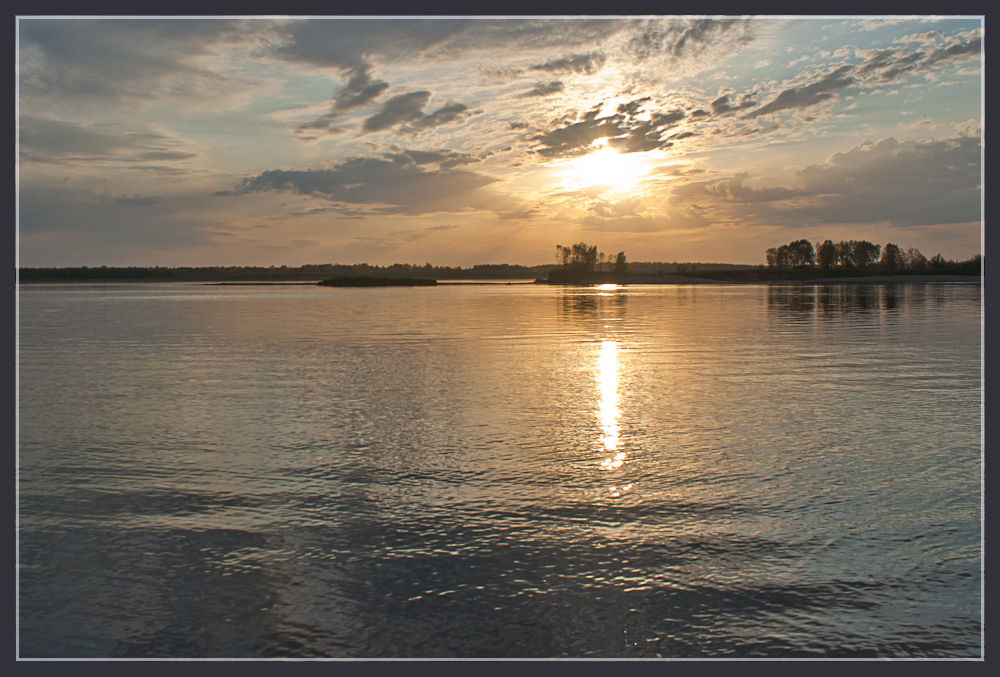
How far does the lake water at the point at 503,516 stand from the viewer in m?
5.71

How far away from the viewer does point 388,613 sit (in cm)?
585

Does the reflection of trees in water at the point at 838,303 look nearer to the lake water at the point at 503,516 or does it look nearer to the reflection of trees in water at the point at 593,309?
the reflection of trees in water at the point at 593,309

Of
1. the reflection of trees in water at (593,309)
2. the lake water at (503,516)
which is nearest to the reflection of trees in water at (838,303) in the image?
the reflection of trees in water at (593,309)

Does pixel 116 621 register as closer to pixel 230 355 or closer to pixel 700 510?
pixel 700 510

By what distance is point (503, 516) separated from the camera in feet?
25.9

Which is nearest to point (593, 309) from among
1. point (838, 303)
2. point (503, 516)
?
point (838, 303)

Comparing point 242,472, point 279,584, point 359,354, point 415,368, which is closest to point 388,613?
point 279,584

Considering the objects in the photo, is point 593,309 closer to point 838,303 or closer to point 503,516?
point 838,303

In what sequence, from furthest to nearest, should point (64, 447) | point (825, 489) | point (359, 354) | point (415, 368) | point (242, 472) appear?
1. point (359, 354)
2. point (415, 368)
3. point (64, 447)
4. point (242, 472)
5. point (825, 489)

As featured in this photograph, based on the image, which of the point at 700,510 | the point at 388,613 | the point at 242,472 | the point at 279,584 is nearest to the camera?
the point at 388,613

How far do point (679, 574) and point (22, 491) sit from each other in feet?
27.4

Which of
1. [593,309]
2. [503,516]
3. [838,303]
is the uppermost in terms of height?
[593,309]

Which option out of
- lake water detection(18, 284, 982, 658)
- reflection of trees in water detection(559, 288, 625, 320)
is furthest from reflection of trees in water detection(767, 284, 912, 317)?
lake water detection(18, 284, 982, 658)

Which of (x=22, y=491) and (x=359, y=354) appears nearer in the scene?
(x=22, y=491)
